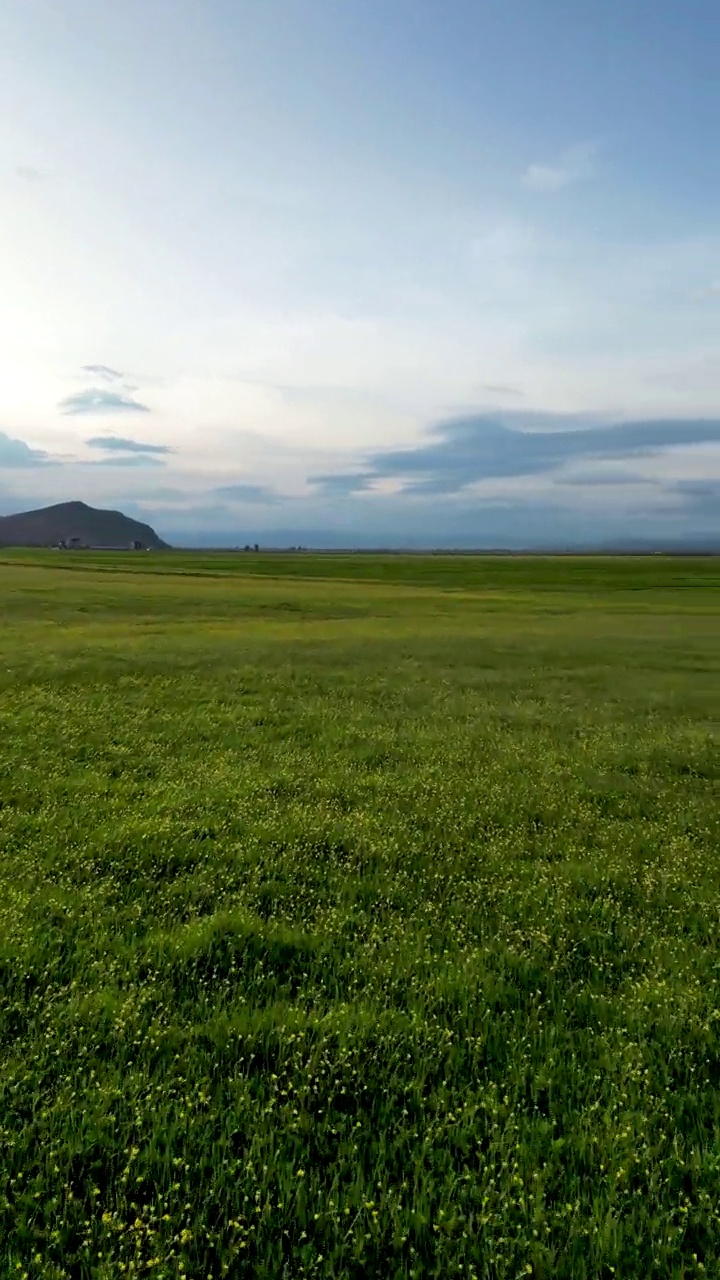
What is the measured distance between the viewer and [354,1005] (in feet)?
22.2

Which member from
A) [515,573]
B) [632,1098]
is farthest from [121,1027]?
[515,573]

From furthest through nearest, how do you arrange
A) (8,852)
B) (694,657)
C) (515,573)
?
1. (515,573)
2. (694,657)
3. (8,852)

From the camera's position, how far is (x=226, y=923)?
8055mm

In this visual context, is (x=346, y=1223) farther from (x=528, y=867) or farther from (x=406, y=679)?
(x=406, y=679)

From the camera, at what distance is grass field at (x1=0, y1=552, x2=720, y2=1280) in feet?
15.2

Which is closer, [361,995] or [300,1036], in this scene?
[300,1036]

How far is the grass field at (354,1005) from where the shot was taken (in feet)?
15.2

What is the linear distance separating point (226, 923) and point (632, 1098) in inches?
178

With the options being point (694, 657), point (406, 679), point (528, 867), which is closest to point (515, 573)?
point (694, 657)

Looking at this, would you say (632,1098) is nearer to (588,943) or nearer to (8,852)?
(588,943)

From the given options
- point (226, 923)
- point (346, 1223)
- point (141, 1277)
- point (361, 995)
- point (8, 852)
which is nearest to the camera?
point (141, 1277)

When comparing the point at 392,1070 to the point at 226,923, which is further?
the point at 226,923

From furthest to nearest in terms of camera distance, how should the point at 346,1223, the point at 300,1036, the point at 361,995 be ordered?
the point at 361,995
the point at 300,1036
the point at 346,1223

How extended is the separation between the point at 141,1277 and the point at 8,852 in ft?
22.0
